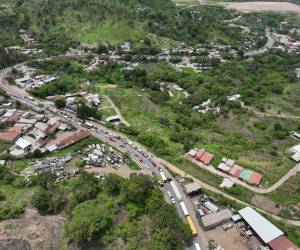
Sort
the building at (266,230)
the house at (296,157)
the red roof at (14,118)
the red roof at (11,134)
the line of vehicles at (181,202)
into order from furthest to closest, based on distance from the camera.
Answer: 1. the red roof at (14,118)
2. the red roof at (11,134)
3. the house at (296,157)
4. the line of vehicles at (181,202)
5. the building at (266,230)

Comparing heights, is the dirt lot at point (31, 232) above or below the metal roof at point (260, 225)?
above

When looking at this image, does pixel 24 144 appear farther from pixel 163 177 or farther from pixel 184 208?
pixel 184 208

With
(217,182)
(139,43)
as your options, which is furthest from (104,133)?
(139,43)

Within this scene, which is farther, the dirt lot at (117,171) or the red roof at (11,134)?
the red roof at (11,134)

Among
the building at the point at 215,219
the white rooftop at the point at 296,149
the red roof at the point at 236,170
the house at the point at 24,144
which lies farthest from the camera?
the white rooftop at the point at 296,149

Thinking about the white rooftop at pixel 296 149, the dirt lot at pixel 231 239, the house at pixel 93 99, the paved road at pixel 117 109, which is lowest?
the paved road at pixel 117 109

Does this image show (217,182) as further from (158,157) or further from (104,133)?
(104,133)

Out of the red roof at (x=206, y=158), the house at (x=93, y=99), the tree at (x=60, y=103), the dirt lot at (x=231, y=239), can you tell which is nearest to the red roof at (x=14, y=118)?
the tree at (x=60, y=103)

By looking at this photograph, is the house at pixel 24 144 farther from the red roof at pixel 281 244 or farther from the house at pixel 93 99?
the red roof at pixel 281 244
